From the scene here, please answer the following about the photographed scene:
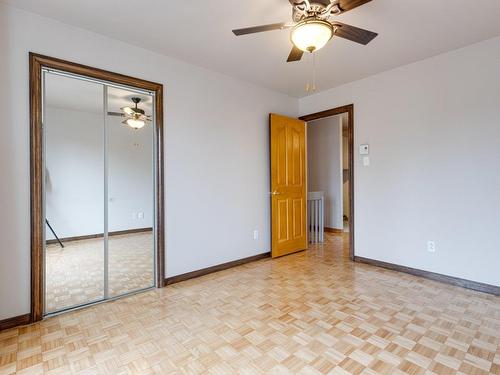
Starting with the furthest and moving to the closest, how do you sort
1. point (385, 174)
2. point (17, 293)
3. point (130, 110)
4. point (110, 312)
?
point (385, 174), point (130, 110), point (110, 312), point (17, 293)

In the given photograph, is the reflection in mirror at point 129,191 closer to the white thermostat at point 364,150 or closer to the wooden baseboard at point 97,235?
the wooden baseboard at point 97,235

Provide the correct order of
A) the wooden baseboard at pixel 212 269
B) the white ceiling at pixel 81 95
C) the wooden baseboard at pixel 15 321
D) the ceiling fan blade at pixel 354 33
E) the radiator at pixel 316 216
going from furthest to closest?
the radiator at pixel 316 216
the wooden baseboard at pixel 212 269
the white ceiling at pixel 81 95
the wooden baseboard at pixel 15 321
the ceiling fan blade at pixel 354 33

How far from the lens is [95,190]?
266 centimetres

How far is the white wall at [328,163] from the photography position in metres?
6.02

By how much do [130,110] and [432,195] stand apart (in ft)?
11.4

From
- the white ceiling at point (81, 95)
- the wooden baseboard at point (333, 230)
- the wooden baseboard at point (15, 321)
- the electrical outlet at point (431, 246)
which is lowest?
the wooden baseboard at point (15, 321)

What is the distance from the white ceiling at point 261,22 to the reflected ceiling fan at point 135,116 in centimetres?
62

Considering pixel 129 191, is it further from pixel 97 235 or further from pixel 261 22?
pixel 261 22

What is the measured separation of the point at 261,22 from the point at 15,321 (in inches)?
125

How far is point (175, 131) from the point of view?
3.06 m

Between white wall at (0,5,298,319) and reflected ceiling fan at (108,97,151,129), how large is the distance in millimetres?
240

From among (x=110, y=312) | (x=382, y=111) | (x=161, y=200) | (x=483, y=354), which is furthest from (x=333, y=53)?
(x=110, y=312)

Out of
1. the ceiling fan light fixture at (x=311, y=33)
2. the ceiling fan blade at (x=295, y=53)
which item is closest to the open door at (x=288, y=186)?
the ceiling fan blade at (x=295, y=53)

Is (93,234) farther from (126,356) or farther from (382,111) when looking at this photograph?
(382,111)
